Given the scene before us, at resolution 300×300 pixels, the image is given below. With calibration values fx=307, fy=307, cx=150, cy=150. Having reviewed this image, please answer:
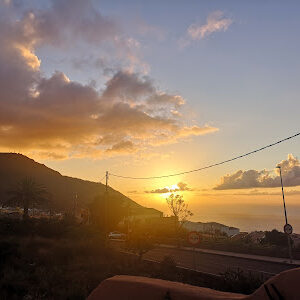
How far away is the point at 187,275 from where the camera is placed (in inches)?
731

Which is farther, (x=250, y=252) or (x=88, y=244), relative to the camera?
(x=250, y=252)

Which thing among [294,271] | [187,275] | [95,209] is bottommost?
[187,275]

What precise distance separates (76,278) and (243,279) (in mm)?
8179

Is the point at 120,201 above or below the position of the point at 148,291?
above

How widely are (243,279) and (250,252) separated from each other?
2329 centimetres

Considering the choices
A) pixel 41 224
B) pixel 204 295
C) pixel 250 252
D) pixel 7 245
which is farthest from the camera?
pixel 41 224

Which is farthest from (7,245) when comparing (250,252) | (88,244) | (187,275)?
(250,252)

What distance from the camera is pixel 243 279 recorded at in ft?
47.2

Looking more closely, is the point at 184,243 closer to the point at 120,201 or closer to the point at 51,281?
the point at 120,201

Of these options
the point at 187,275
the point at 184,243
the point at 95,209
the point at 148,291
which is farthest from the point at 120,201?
the point at 148,291

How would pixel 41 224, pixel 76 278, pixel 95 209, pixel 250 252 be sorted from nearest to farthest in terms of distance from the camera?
pixel 76 278
pixel 250 252
pixel 41 224
pixel 95 209

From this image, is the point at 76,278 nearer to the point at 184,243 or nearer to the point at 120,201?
the point at 184,243

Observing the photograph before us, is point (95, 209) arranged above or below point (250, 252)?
above

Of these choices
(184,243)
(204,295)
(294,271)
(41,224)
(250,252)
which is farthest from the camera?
(184,243)
